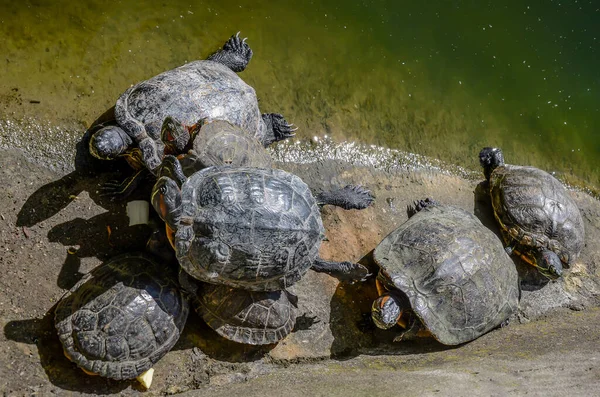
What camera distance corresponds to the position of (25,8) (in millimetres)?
5199

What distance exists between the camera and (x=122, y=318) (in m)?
4.29

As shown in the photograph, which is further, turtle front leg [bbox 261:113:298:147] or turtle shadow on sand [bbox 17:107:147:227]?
turtle front leg [bbox 261:113:298:147]

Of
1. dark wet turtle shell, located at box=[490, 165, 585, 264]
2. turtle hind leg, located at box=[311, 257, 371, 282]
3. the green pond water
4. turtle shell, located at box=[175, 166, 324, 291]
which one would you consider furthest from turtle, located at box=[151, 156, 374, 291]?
dark wet turtle shell, located at box=[490, 165, 585, 264]

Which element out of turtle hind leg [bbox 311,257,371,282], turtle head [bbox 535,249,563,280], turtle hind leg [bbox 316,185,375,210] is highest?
turtle head [bbox 535,249,563,280]

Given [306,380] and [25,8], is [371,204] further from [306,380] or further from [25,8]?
[25,8]

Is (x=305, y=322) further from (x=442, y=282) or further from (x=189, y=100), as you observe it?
(x=189, y=100)

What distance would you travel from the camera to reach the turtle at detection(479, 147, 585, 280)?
627 centimetres

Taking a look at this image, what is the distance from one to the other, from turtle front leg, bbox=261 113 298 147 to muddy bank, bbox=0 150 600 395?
0.33 m

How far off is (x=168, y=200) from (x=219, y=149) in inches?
29.8

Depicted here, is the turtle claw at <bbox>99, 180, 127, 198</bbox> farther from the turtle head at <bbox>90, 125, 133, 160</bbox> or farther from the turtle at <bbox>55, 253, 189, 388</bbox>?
the turtle at <bbox>55, 253, 189, 388</bbox>

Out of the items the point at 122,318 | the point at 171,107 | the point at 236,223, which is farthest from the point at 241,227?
the point at 171,107

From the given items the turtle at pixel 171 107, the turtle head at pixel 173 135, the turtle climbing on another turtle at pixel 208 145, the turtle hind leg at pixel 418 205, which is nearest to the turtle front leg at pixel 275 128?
the turtle at pixel 171 107

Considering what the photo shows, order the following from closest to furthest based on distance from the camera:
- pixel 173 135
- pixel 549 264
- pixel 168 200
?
pixel 168 200, pixel 173 135, pixel 549 264

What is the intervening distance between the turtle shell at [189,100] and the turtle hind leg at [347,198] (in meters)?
0.94
